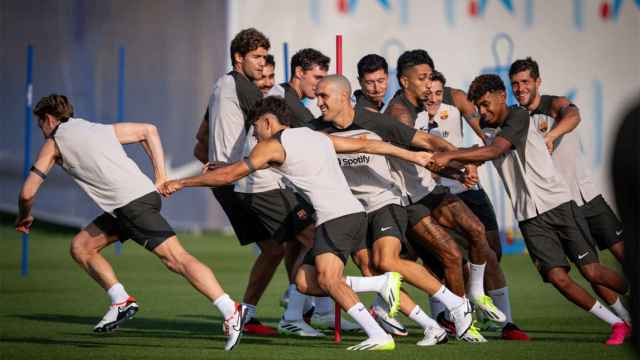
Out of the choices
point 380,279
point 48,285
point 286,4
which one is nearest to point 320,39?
point 286,4

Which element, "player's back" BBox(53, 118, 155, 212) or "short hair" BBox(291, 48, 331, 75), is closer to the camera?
"player's back" BBox(53, 118, 155, 212)

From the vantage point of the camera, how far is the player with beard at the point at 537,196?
777 cm

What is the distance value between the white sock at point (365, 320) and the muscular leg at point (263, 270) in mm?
1712

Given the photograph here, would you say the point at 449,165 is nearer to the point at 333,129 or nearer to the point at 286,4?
the point at 333,129

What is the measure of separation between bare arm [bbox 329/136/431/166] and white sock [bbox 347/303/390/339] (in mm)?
1038

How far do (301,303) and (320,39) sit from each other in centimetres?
1091

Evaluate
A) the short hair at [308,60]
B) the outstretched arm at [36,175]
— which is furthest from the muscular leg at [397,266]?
the outstretched arm at [36,175]

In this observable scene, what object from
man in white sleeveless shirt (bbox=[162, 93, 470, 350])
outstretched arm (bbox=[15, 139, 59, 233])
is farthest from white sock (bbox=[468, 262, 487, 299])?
outstretched arm (bbox=[15, 139, 59, 233])

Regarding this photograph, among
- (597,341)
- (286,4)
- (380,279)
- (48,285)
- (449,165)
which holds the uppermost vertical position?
(286,4)

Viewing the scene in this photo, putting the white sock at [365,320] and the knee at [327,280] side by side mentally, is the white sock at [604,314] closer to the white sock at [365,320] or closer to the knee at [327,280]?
the white sock at [365,320]

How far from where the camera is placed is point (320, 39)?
745 inches

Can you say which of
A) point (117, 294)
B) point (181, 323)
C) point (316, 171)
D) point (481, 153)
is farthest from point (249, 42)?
point (181, 323)

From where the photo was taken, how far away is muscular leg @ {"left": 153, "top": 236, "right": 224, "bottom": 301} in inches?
288

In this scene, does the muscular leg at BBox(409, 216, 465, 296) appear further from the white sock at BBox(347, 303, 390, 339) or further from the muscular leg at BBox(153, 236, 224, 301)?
the muscular leg at BBox(153, 236, 224, 301)
